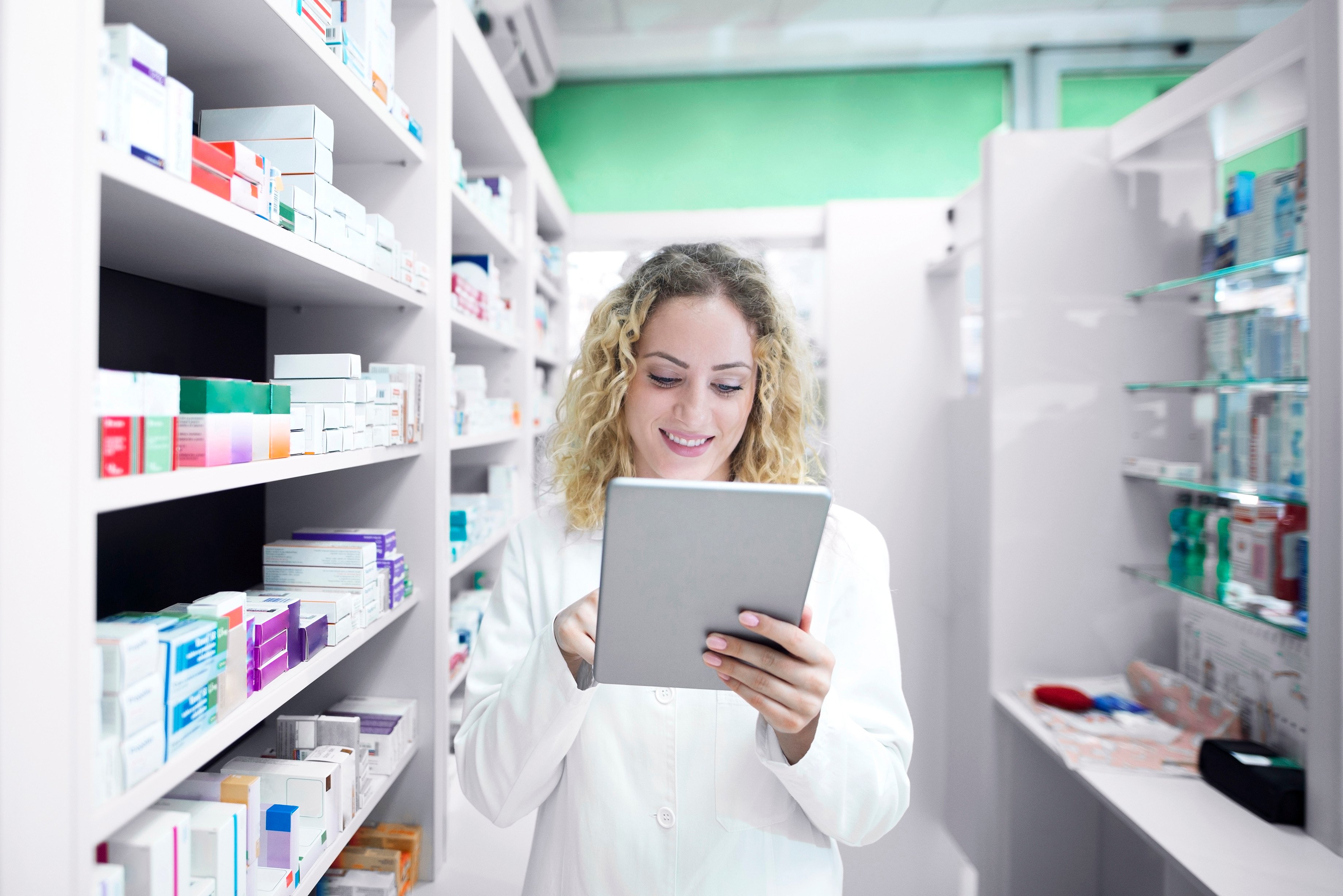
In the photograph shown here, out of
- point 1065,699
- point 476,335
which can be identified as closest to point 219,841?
point 476,335

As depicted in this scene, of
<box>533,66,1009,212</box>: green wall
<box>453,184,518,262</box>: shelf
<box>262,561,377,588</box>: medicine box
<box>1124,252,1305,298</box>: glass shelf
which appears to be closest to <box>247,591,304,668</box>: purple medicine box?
<box>262,561,377,588</box>: medicine box

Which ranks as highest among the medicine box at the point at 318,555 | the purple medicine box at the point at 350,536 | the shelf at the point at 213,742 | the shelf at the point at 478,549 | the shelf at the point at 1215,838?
the purple medicine box at the point at 350,536

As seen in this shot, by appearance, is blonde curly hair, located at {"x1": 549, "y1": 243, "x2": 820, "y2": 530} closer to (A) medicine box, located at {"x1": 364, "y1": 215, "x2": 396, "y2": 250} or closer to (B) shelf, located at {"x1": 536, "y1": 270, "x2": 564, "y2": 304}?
(A) medicine box, located at {"x1": 364, "y1": 215, "x2": 396, "y2": 250}

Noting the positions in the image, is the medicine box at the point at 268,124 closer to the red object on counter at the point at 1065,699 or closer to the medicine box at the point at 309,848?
the medicine box at the point at 309,848

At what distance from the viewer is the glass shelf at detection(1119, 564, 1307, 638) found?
5.44 feet

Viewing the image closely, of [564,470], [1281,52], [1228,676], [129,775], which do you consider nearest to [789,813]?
[564,470]

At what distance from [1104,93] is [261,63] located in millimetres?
4144

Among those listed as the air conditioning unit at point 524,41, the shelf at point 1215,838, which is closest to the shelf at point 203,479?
the shelf at point 1215,838

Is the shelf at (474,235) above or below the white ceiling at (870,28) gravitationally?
below

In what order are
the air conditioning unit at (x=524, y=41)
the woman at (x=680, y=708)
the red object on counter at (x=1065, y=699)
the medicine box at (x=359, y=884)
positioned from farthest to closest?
the air conditioning unit at (x=524, y=41)
the red object on counter at (x=1065, y=699)
the medicine box at (x=359, y=884)
the woman at (x=680, y=708)

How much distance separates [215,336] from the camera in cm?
150

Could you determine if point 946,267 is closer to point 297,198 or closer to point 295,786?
point 297,198

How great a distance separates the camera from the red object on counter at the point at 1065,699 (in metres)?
2.21

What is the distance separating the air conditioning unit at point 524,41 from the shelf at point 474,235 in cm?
116
